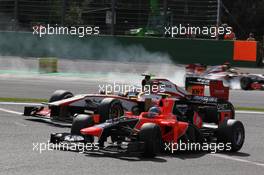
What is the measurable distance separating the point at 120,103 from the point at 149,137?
9.44 feet

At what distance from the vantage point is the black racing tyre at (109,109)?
12.2 metres

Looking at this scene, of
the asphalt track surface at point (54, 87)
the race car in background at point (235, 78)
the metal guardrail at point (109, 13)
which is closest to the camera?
the asphalt track surface at point (54, 87)

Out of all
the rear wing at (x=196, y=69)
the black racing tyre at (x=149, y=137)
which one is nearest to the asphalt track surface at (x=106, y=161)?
the black racing tyre at (x=149, y=137)

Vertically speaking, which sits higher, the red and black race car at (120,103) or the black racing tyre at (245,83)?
the red and black race car at (120,103)

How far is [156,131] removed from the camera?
1003 cm

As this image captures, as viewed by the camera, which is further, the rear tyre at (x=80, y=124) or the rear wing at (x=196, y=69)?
the rear wing at (x=196, y=69)

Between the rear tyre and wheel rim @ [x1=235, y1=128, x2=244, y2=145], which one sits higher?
the rear tyre

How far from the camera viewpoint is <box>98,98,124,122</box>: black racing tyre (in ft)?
40.1

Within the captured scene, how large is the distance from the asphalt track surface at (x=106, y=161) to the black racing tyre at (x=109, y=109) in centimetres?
101

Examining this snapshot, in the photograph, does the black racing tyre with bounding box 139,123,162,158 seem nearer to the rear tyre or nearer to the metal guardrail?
the rear tyre

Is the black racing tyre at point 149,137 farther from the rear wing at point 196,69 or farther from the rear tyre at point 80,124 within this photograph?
the rear wing at point 196,69

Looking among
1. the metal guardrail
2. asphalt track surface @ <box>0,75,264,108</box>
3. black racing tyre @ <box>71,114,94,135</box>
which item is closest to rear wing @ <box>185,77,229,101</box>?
black racing tyre @ <box>71,114,94,135</box>

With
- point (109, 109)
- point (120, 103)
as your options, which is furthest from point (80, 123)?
point (120, 103)

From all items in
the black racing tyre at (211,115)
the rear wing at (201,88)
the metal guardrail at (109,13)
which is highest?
the metal guardrail at (109,13)
